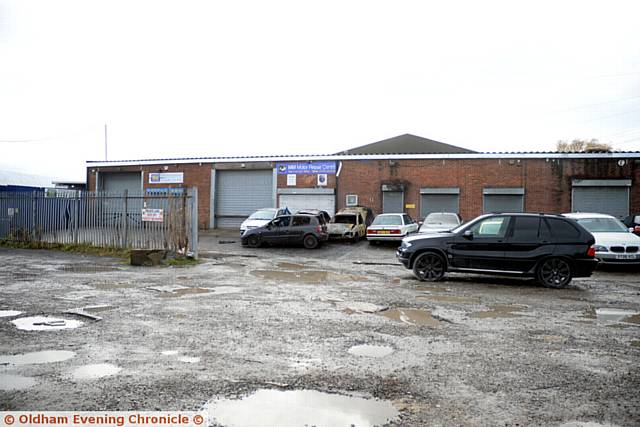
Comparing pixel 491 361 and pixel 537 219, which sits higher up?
pixel 537 219

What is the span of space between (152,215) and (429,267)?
9122 mm

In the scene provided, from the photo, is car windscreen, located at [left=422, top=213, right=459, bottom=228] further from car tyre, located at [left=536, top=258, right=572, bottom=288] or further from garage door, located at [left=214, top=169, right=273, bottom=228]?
garage door, located at [left=214, top=169, right=273, bottom=228]

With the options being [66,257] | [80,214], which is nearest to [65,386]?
[66,257]

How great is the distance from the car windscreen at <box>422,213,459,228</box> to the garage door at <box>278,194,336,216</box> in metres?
9.89

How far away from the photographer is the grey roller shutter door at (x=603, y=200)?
26312mm

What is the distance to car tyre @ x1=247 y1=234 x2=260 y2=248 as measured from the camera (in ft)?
72.0

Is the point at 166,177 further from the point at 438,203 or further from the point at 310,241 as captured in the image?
the point at 438,203

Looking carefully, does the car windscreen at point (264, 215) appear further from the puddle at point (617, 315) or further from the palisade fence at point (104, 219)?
the puddle at point (617, 315)

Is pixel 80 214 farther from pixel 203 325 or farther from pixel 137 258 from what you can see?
pixel 203 325

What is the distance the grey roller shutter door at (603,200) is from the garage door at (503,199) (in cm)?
265

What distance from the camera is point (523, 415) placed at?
13.8 ft

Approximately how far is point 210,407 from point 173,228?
12.6 meters

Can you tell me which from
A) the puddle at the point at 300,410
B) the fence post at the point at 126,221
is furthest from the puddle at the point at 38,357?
the fence post at the point at 126,221

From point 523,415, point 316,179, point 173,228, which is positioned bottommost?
point 523,415
